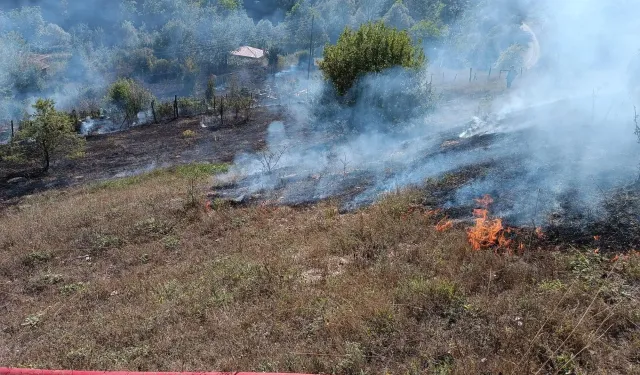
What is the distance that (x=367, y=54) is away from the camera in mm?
14633

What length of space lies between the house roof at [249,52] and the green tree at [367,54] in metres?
41.9

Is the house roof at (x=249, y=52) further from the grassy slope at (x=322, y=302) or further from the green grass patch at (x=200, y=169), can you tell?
the grassy slope at (x=322, y=302)

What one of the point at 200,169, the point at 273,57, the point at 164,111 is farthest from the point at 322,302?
the point at 273,57

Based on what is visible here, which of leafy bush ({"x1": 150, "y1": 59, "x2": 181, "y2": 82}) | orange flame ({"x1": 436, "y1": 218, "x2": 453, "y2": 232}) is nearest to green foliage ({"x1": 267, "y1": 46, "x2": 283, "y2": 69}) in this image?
leafy bush ({"x1": 150, "y1": 59, "x2": 181, "y2": 82})

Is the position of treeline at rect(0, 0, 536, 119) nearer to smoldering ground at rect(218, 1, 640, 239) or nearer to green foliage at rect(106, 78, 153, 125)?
green foliage at rect(106, 78, 153, 125)

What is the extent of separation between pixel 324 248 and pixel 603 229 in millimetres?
3720

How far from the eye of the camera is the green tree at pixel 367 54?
14.6m

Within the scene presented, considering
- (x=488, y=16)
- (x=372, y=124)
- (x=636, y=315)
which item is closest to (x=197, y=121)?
(x=372, y=124)

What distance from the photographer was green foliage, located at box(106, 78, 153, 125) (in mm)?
26484

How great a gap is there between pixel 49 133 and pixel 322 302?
15893 millimetres

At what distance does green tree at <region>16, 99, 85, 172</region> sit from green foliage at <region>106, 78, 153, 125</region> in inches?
385

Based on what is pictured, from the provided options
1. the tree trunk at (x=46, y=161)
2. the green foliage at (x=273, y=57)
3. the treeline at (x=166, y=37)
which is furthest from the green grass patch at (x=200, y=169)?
the green foliage at (x=273, y=57)

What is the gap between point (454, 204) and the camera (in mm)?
6992

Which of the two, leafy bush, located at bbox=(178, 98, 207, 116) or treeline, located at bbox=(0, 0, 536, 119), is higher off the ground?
treeline, located at bbox=(0, 0, 536, 119)
